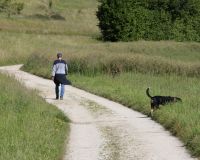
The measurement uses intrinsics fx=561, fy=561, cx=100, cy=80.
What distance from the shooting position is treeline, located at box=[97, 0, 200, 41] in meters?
63.7

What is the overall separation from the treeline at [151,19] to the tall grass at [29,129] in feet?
142

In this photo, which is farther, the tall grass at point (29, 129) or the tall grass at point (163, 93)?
the tall grass at point (163, 93)

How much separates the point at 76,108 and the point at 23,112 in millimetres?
4656

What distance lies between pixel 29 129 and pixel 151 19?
50812mm

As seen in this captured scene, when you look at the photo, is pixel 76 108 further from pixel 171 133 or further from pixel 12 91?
pixel 171 133

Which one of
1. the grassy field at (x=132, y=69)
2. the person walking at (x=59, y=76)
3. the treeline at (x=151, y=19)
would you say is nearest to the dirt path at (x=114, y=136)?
the grassy field at (x=132, y=69)

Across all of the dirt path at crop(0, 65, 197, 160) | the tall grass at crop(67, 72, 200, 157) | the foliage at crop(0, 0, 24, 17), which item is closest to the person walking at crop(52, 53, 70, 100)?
the dirt path at crop(0, 65, 197, 160)

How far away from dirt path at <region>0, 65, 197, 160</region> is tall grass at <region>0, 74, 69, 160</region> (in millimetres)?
410

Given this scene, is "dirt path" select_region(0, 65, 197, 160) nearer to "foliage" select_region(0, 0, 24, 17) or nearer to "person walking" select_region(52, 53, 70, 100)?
"person walking" select_region(52, 53, 70, 100)

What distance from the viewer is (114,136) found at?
15492 mm

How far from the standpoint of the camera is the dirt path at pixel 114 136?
43.1ft

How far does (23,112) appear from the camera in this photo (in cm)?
1738

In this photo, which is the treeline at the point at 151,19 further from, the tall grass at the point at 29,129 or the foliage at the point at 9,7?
the tall grass at the point at 29,129

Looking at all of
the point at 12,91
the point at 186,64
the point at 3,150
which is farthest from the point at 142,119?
the point at 186,64
